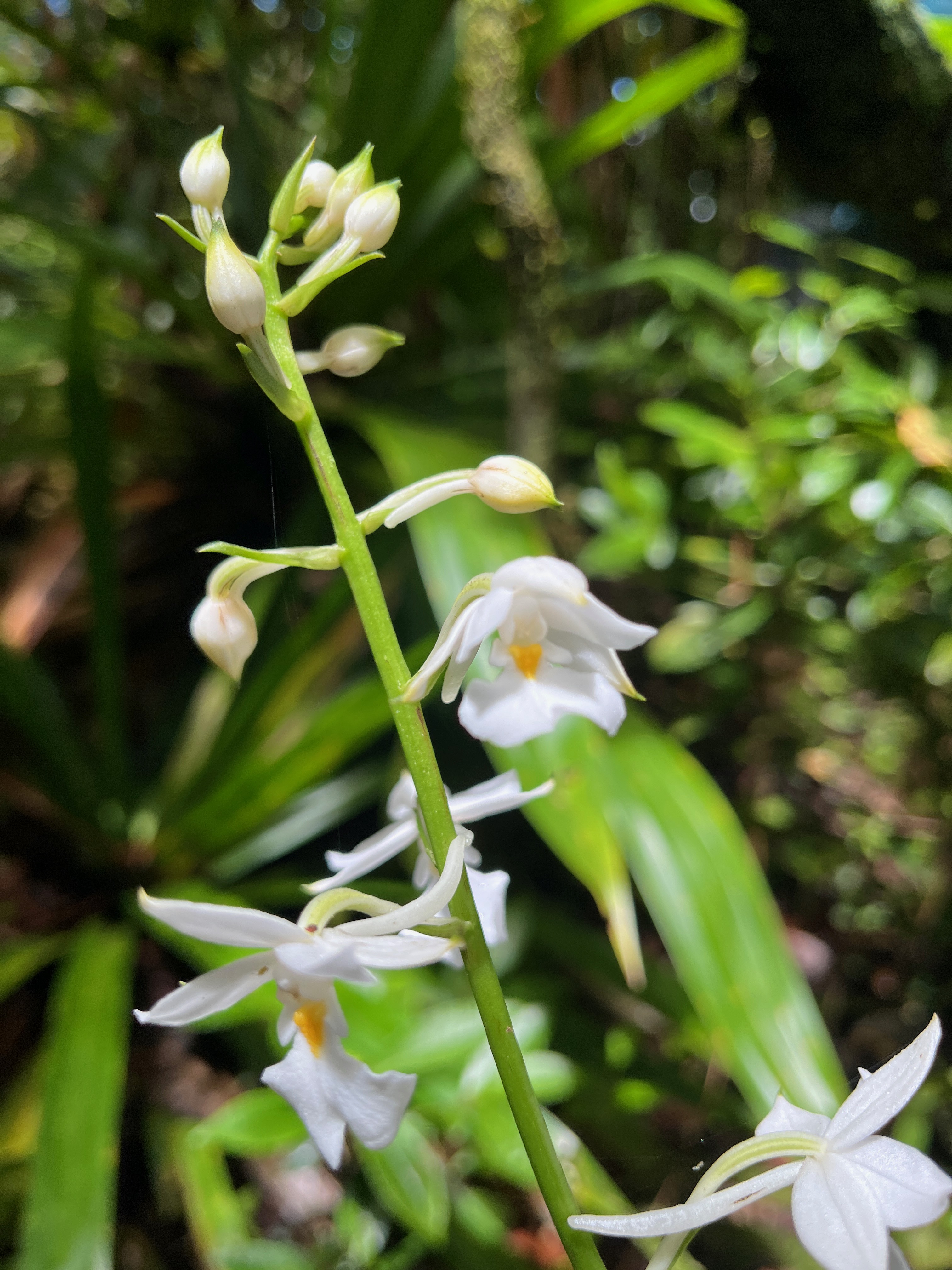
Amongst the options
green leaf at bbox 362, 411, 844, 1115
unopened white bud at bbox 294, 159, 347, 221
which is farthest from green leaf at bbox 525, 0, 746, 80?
unopened white bud at bbox 294, 159, 347, 221

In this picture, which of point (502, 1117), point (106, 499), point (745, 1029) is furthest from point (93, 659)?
point (745, 1029)

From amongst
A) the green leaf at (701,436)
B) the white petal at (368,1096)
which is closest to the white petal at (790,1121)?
the white petal at (368,1096)

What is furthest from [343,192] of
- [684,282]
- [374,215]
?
[684,282]

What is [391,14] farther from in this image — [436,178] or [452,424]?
[452,424]

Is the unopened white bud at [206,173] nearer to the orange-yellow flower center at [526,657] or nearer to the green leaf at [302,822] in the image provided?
the orange-yellow flower center at [526,657]

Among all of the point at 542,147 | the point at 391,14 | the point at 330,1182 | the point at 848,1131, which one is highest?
the point at 391,14

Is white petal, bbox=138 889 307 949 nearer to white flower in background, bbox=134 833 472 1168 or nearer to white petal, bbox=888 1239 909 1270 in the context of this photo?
white flower in background, bbox=134 833 472 1168

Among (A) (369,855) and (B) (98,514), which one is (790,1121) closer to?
(A) (369,855)
